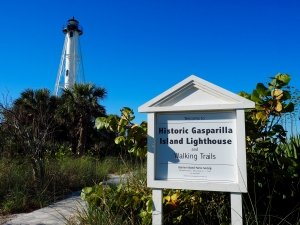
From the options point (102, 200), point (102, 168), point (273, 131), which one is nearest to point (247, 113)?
point (273, 131)

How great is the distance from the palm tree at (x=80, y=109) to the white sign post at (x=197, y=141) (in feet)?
44.3

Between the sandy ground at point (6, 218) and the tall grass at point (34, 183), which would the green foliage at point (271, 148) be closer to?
the tall grass at point (34, 183)

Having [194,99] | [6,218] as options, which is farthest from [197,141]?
[6,218]

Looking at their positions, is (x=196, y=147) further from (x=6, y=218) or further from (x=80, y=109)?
(x=80, y=109)

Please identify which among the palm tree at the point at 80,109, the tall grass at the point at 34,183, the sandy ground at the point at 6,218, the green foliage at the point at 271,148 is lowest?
the sandy ground at the point at 6,218

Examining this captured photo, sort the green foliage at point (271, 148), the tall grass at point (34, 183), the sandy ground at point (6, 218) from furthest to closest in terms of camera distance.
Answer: the tall grass at point (34, 183), the sandy ground at point (6, 218), the green foliage at point (271, 148)

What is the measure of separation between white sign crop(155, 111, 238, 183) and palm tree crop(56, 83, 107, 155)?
13.5 m

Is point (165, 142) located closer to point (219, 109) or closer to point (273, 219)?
point (219, 109)

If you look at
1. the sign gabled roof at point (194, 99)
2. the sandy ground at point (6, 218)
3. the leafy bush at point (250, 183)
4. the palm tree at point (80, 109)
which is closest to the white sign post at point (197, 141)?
the sign gabled roof at point (194, 99)

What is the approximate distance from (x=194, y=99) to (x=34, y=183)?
180 inches

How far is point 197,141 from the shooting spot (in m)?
2.84

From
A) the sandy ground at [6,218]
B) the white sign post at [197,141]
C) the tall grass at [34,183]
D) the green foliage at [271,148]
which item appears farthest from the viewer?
the tall grass at [34,183]

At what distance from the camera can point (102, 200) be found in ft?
10.8

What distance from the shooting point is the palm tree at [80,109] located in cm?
1623
